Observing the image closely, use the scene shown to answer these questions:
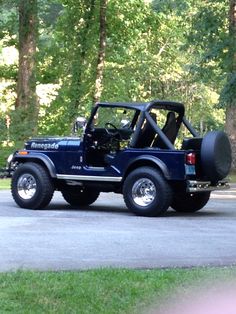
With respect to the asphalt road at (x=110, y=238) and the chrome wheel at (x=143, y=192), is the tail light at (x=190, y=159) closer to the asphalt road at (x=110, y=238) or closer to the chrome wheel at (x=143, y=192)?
the chrome wheel at (x=143, y=192)

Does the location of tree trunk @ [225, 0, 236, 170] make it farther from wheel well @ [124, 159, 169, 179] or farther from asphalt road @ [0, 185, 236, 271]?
wheel well @ [124, 159, 169, 179]

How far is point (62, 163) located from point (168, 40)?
3194 centimetres

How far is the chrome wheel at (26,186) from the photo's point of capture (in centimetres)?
1471

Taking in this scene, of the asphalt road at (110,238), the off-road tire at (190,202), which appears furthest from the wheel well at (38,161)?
the off-road tire at (190,202)

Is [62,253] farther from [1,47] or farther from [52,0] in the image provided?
[1,47]

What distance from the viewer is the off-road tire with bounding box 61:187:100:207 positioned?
15.6 metres

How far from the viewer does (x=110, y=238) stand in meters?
10.5

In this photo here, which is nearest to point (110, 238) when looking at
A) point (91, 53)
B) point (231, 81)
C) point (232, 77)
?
point (231, 81)

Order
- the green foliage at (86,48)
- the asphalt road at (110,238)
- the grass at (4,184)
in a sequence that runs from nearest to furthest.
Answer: the asphalt road at (110,238) < the grass at (4,184) < the green foliage at (86,48)

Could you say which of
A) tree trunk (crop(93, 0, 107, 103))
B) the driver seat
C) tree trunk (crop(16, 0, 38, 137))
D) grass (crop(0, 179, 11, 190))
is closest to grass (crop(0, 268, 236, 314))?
the driver seat

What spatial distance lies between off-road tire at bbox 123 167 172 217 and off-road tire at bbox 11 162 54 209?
1.61 meters

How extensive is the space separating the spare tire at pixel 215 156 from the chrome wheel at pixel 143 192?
103 cm

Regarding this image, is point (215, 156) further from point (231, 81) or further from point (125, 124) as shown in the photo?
point (231, 81)

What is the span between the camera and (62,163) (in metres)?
14.6
